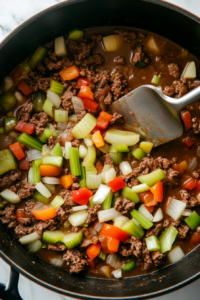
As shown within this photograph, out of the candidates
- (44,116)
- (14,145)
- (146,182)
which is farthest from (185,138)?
(14,145)

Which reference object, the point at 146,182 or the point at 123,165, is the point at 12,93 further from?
the point at 146,182

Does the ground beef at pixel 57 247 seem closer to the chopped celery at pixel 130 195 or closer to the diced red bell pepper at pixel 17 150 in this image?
the chopped celery at pixel 130 195

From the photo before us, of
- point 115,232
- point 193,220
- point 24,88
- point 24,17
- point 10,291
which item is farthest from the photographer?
point 24,17

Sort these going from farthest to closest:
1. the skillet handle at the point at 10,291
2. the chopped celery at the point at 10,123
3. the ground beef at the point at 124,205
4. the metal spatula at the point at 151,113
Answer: the chopped celery at the point at 10,123, the ground beef at the point at 124,205, the metal spatula at the point at 151,113, the skillet handle at the point at 10,291

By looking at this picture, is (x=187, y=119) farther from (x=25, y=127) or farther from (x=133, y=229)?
(x=25, y=127)

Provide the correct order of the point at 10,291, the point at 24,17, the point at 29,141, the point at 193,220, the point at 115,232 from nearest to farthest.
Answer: the point at 10,291, the point at 115,232, the point at 193,220, the point at 29,141, the point at 24,17

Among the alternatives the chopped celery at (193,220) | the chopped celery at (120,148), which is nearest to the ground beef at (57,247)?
the chopped celery at (120,148)

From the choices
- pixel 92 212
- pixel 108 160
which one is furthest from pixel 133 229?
pixel 108 160
